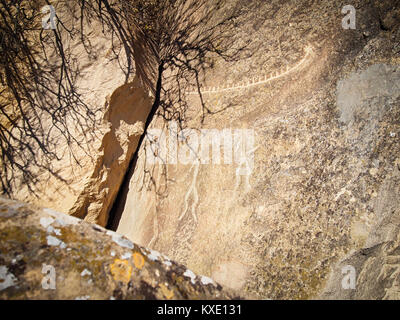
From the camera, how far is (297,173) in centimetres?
201

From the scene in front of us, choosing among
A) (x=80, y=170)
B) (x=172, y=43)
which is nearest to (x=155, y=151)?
(x=80, y=170)

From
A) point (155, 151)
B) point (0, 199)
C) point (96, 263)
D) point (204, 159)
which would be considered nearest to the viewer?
point (96, 263)

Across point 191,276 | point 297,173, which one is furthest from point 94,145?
point 297,173

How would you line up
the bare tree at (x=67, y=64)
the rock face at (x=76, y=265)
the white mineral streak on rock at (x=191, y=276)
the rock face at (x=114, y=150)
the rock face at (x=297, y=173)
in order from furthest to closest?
the rock face at (x=114, y=150)
the bare tree at (x=67, y=64)
the rock face at (x=297, y=173)
the white mineral streak on rock at (x=191, y=276)
the rock face at (x=76, y=265)

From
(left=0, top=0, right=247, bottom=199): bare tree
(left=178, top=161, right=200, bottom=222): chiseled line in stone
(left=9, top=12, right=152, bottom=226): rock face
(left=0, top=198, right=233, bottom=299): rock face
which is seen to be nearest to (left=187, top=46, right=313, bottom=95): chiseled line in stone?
(left=0, top=0, right=247, bottom=199): bare tree

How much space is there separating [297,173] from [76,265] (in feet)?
4.92

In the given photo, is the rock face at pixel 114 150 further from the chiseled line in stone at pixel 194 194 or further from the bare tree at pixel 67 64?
the chiseled line in stone at pixel 194 194

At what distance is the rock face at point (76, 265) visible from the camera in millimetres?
1154

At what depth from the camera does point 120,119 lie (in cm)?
256

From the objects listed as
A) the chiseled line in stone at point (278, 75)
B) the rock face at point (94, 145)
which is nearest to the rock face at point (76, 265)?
the rock face at point (94, 145)

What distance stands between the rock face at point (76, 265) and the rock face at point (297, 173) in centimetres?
53

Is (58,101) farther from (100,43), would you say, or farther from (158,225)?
(158,225)

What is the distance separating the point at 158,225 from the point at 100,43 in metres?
1.66

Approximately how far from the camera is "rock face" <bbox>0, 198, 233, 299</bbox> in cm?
115
